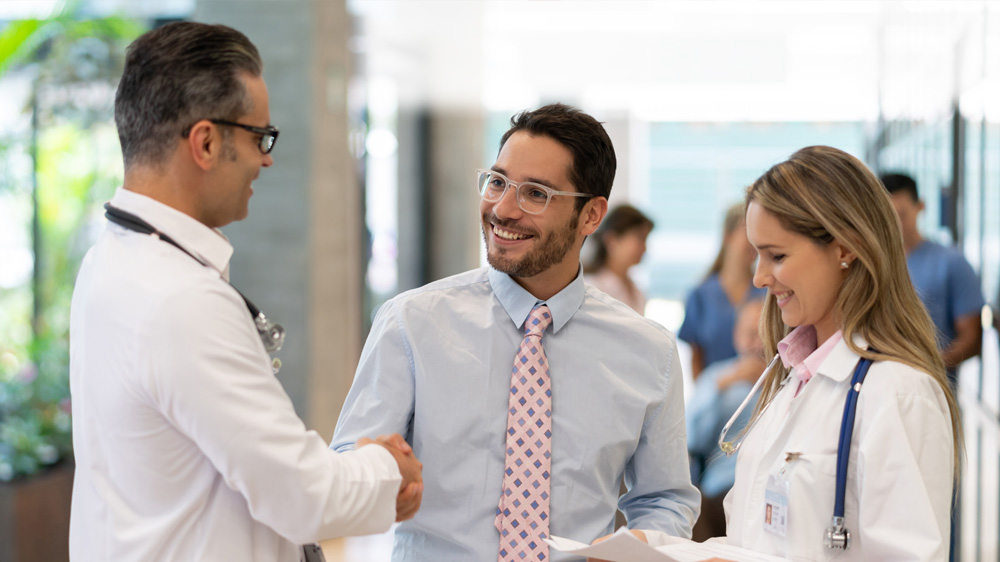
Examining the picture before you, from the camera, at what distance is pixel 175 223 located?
4.54ft

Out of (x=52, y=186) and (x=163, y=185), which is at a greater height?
(x=163, y=185)

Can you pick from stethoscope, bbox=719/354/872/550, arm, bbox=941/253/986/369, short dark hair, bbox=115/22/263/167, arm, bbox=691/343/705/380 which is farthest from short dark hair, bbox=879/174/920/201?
short dark hair, bbox=115/22/263/167

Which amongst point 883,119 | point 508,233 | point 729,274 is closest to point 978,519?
point 729,274

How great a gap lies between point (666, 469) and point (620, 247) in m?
3.02

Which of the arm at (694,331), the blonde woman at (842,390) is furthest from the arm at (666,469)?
the arm at (694,331)

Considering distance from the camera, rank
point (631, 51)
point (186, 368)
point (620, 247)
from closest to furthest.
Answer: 1. point (186, 368)
2. point (620, 247)
3. point (631, 51)

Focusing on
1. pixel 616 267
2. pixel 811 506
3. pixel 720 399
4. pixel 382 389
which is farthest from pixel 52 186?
pixel 811 506

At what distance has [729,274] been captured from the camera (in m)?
4.53

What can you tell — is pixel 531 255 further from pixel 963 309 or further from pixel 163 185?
pixel 963 309

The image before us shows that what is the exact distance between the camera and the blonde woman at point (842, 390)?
1.39 meters

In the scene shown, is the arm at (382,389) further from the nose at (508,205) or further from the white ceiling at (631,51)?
the white ceiling at (631,51)

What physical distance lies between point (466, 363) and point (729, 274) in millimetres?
2984

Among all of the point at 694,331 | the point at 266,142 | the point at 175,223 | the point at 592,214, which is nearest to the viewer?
the point at 175,223

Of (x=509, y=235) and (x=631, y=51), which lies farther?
(x=631, y=51)
